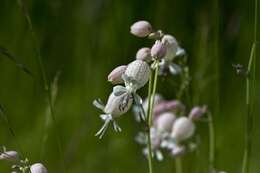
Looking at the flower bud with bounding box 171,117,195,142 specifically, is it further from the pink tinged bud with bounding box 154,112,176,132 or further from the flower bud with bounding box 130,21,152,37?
the flower bud with bounding box 130,21,152,37

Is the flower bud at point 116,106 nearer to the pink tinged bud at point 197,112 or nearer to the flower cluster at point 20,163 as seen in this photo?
the flower cluster at point 20,163

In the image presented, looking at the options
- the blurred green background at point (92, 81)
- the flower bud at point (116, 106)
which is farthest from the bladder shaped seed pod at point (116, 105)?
the blurred green background at point (92, 81)

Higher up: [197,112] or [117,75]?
[117,75]

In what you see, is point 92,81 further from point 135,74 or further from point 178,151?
point 135,74

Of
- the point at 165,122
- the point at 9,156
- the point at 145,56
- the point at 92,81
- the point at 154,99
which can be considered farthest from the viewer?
the point at 92,81

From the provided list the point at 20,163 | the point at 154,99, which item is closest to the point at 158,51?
the point at 154,99

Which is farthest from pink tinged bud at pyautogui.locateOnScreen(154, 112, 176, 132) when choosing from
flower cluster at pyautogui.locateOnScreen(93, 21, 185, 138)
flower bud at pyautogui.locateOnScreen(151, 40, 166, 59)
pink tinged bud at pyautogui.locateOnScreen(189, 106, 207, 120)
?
flower bud at pyautogui.locateOnScreen(151, 40, 166, 59)

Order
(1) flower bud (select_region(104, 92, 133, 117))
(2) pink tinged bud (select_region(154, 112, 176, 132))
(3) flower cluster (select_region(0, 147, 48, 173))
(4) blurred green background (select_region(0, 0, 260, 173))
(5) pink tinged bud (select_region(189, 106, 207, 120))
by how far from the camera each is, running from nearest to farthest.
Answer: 1. (3) flower cluster (select_region(0, 147, 48, 173))
2. (1) flower bud (select_region(104, 92, 133, 117))
3. (5) pink tinged bud (select_region(189, 106, 207, 120))
4. (2) pink tinged bud (select_region(154, 112, 176, 132))
5. (4) blurred green background (select_region(0, 0, 260, 173))
